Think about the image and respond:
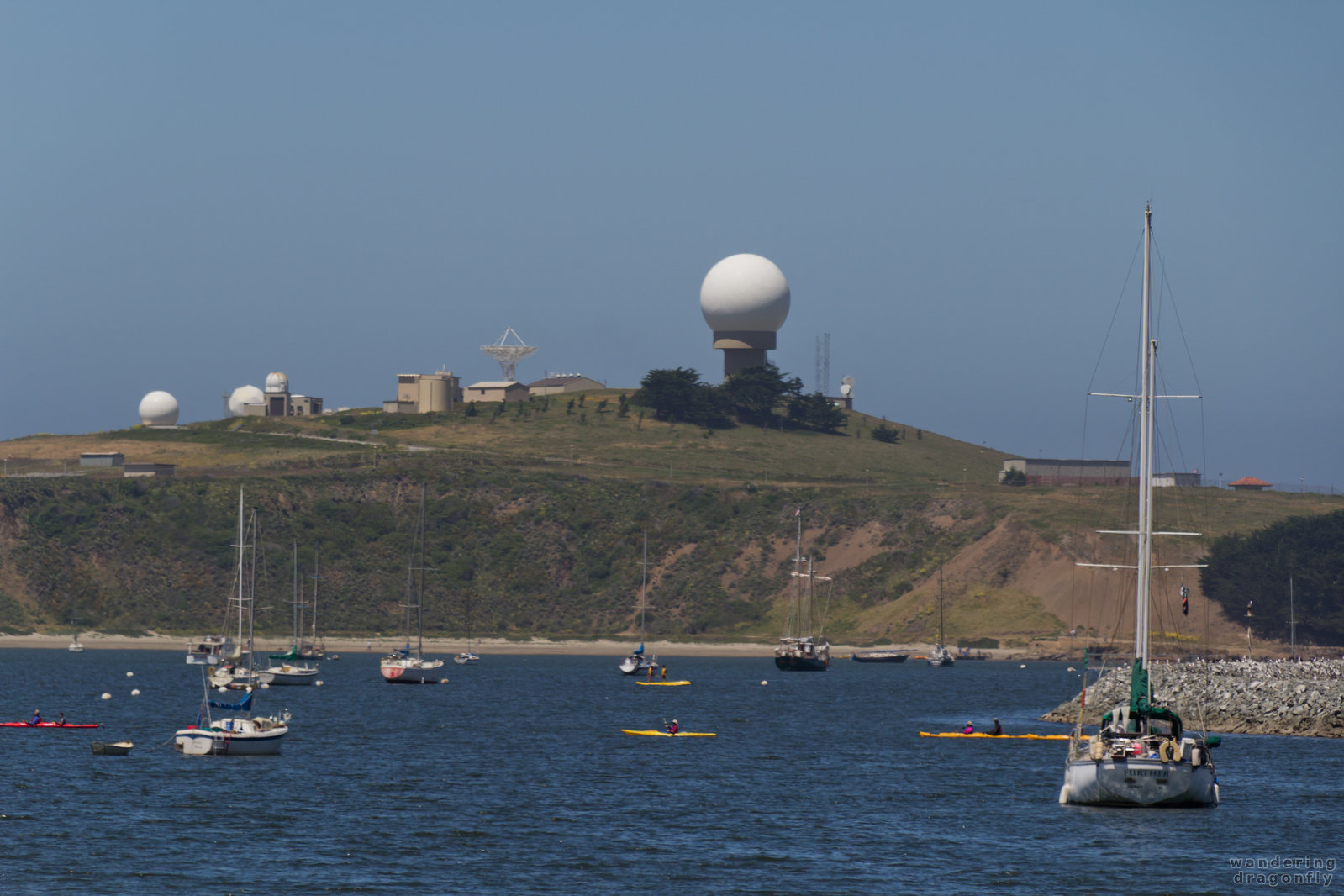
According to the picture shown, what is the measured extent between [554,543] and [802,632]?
3209 centimetres

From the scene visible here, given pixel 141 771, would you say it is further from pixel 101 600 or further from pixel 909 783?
pixel 101 600

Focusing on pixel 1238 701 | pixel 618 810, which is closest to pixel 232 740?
pixel 618 810

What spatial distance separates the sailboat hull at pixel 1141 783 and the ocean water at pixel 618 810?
86 cm

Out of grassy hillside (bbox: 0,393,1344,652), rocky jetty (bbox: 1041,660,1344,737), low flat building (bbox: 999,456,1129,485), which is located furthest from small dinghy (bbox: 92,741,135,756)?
low flat building (bbox: 999,456,1129,485)

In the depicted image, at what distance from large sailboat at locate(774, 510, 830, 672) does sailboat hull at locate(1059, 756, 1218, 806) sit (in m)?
82.4

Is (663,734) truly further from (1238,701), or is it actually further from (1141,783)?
(1141,783)

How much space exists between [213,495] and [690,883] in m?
143

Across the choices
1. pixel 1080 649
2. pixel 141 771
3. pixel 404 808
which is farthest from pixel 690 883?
pixel 1080 649

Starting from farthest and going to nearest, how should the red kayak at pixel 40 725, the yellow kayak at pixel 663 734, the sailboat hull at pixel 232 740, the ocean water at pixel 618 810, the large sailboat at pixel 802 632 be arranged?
the large sailboat at pixel 802 632 → the red kayak at pixel 40 725 → the yellow kayak at pixel 663 734 → the sailboat hull at pixel 232 740 → the ocean water at pixel 618 810

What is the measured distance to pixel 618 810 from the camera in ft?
183

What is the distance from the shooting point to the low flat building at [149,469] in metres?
183

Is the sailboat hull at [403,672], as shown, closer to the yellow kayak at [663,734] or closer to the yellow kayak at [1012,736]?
the yellow kayak at [663,734]

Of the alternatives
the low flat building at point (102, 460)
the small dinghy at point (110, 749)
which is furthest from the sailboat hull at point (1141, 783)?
the low flat building at point (102, 460)

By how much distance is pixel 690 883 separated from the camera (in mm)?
43156
